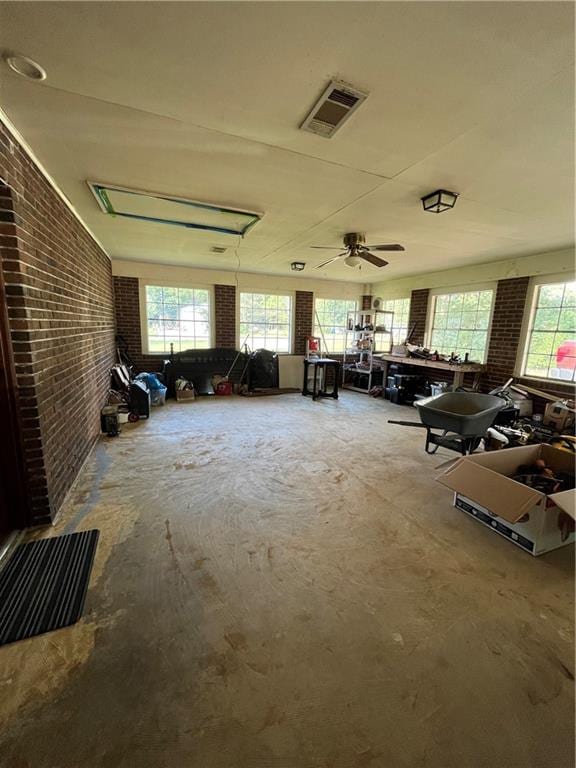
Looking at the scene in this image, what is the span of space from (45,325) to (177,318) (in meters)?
4.17

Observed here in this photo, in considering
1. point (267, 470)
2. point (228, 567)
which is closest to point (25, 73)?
point (228, 567)

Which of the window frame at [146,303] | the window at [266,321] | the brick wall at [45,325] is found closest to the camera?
the brick wall at [45,325]

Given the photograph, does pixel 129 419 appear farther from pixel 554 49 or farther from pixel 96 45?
pixel 554 49

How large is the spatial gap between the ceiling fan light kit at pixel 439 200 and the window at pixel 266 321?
451cm

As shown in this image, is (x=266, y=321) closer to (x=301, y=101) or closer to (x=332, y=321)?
(x=332, y=321)

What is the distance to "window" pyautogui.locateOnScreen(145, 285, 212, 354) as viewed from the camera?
600 centimetres

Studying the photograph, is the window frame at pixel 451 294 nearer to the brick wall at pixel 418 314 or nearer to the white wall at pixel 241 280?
the brick wall at pixel 418 314

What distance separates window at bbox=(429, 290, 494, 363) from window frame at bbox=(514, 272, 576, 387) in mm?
550

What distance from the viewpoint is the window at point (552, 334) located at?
13.3ft

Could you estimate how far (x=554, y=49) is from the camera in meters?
1.19

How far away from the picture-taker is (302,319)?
23.3 feet

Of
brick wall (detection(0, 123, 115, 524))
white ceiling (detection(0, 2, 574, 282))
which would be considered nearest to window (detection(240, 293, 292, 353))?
brick wall (detection(0, 123, 115, 524))

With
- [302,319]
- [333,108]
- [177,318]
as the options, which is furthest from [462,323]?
[177,318]

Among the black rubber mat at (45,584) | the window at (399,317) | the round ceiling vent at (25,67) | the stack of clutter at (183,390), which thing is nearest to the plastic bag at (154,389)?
the stack of clutter at (183,390)
